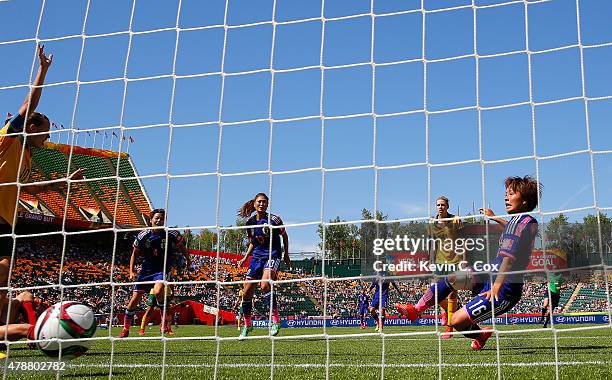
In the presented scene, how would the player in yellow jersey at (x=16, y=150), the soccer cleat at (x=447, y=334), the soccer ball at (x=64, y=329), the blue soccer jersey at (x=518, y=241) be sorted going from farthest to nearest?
the blue soccer jersey at (x=518, y=241)
the player in yellow jersey at (x=16, y=150)
the soccer ball at (x=64, y=329)
the soccer cleat at (x=447, y=334)

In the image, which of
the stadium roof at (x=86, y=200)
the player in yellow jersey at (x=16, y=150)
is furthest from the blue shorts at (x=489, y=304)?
the stadium roof at (x=86, y=200)

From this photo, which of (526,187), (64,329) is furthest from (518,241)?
(64,329)

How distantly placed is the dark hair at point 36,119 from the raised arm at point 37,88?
0.11 feet

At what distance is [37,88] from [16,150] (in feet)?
1.67

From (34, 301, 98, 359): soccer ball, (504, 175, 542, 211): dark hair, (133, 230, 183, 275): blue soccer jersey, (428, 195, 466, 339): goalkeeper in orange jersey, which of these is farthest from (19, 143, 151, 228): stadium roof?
(504, 175, 542, 211): dark hair

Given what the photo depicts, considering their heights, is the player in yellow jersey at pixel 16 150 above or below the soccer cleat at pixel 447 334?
above

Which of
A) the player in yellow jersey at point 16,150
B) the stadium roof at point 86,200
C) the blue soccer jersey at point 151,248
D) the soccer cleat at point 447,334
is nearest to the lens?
the soccer cleat at point 447,334

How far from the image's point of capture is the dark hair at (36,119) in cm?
471

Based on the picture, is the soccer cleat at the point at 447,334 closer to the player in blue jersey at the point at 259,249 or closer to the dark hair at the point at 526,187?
the dark hair at the point at 526,187

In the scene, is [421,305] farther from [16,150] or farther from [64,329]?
[16,150]

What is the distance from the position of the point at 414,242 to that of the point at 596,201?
21.7m

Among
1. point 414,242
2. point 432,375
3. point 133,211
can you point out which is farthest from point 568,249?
point 133,211

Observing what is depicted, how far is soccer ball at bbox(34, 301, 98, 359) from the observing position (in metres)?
4.27

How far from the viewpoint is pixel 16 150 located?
477 centimetres
